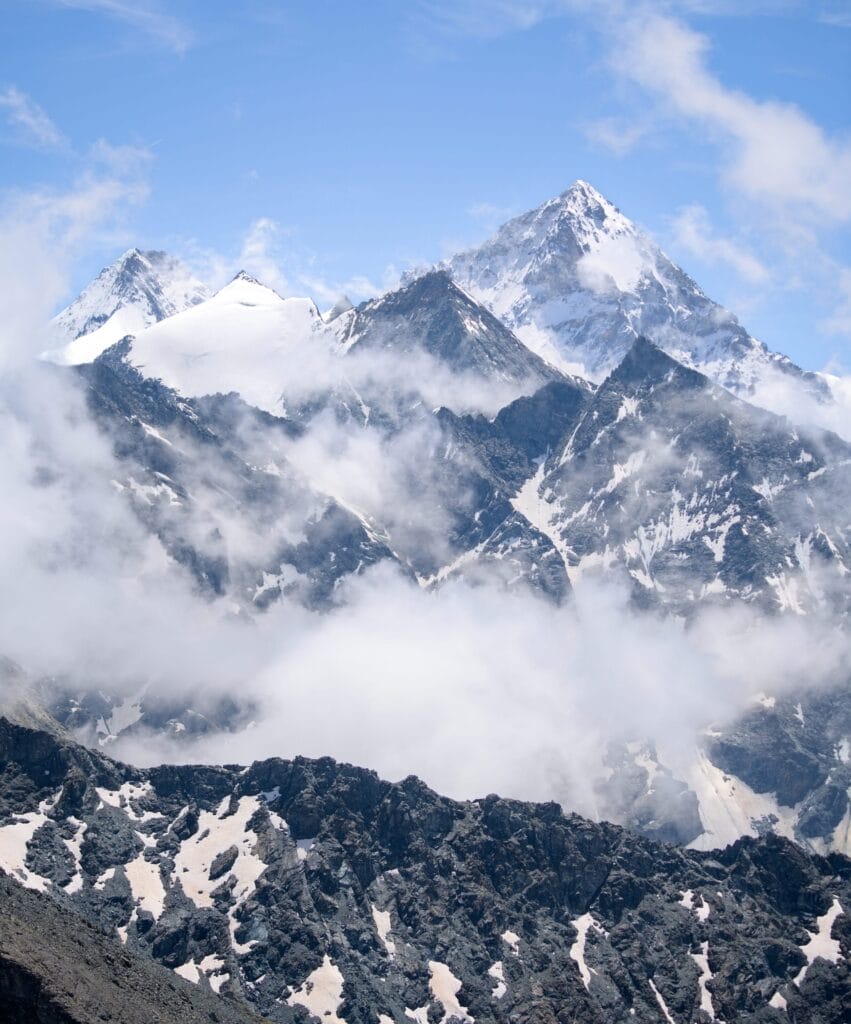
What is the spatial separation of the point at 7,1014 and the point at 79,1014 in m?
10.2

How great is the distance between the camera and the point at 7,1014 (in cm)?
18562

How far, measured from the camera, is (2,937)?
643ft

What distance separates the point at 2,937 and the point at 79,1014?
14.3 metres

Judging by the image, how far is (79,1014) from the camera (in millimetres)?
192375

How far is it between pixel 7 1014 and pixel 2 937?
12638mm
